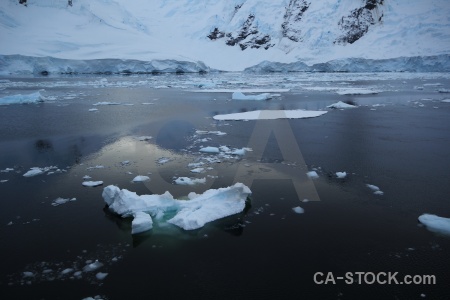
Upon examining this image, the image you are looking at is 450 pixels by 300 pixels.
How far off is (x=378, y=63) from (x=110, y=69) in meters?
30.8

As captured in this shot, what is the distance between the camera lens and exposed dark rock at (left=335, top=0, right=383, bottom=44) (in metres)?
44.8

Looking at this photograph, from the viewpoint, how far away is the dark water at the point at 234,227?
9.29 ft

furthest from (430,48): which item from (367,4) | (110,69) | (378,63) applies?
(110,69)

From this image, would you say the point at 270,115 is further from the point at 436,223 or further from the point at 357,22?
the point at 357,22

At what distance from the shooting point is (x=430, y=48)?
3609 centimetres

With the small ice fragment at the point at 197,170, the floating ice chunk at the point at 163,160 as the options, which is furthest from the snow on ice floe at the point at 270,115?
the small ice fragment at the point at 197,170

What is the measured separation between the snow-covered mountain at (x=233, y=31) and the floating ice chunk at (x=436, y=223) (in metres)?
36.9

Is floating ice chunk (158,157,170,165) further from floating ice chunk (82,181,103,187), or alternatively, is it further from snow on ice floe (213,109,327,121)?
snow on ice floe (213,109,327,121)

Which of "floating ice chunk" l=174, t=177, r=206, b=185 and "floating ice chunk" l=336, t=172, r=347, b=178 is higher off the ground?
"floating ice chunk" l=336, t=172, r=347, b=178

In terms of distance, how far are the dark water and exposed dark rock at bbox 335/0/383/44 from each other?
4156 centimetres

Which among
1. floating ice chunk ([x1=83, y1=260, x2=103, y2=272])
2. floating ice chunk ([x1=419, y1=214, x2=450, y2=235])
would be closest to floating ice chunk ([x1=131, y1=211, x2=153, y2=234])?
floating ice chunk ([x1=83, y1=260, x2=103, y2=272])

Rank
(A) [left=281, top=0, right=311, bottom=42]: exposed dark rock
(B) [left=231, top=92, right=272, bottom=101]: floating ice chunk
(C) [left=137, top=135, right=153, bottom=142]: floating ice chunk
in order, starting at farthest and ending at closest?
1. (A) [left=281, top=0, right=311, bottom=42]: exposed dark rock
2. (B) [left=231, top=92, right=272, bottom=101]: floating ice chunk
3. (C) [left=137, top=135, right=153, bottom=142]: floating ice chunk

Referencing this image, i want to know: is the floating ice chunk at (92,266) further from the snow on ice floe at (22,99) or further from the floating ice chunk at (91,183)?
the snow on ice floe at (22,99)

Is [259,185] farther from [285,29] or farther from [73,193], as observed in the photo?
[285,29]
